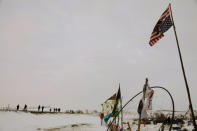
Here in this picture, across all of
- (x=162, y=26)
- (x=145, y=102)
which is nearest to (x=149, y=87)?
(x=145, y=102)

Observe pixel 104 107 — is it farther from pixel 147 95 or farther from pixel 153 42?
pixel 153 42

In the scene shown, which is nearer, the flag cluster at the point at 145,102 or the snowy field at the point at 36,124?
the flag cluster at the point at 145,102

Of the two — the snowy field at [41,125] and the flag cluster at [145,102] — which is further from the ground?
the flag cluster at [145,102]

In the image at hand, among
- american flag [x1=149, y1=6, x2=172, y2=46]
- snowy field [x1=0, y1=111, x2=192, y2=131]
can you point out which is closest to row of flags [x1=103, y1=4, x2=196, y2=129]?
american flag [x1=149, y1=6, x2=172, y2=46]

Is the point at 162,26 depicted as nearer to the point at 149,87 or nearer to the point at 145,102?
the point at 149,87

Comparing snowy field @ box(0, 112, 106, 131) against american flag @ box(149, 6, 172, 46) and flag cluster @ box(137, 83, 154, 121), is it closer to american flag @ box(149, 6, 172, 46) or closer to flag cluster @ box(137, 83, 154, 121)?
flag cluster @ box(137, 83, 154, 121)

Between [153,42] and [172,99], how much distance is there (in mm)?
4675

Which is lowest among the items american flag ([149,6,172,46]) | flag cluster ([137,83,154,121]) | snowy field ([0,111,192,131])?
snowy field ([0,111,192,131])

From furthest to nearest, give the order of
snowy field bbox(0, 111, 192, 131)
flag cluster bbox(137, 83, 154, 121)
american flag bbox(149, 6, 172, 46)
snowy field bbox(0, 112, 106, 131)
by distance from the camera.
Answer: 1. snowy field bbox(0, 112, 106, 131)
2. snowy field bbox(0, 111, 192, 131)
3. american flag bbox(149, 6, 172, 46)
4. flag cluster bbox(137, 83, 154, 121)

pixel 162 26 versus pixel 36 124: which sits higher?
pixel 162 26

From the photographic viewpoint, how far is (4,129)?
21.7 meters

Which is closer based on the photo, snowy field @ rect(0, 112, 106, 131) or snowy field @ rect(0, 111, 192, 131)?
snowy field @ rect(0, 111, 192, 131)

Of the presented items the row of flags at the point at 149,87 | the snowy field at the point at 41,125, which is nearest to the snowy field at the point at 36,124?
the snowy field at the point at 41,125

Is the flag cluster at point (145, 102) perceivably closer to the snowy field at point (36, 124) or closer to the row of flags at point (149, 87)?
the row of flags at point (149, 87)
